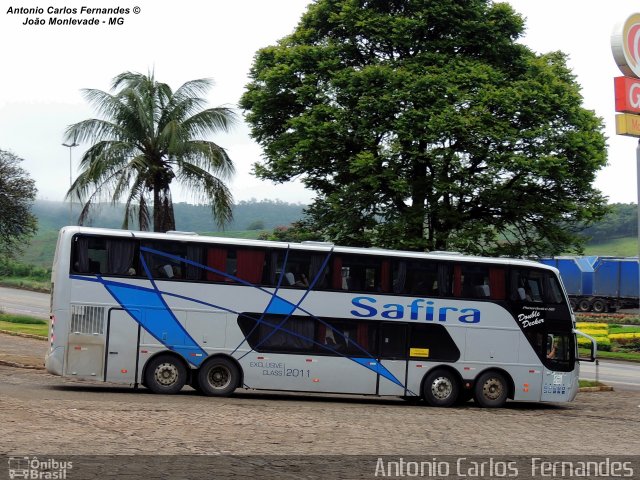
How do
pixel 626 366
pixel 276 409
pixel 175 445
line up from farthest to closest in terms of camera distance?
1. pixel 626 366
2. pixel 276 409
3. pixel 175 445

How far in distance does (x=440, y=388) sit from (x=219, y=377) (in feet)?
16.9

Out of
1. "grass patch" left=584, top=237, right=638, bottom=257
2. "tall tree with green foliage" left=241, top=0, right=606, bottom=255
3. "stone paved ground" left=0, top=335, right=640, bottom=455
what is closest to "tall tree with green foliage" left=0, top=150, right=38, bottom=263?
"tall tree with green foliage" left=241, top=0, right=606, bottom=255

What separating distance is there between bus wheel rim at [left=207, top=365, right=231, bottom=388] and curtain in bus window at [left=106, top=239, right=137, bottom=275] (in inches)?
111

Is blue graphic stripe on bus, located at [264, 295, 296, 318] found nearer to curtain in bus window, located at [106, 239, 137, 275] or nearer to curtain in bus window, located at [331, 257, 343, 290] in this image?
curtain in bus window, located at [331, 257, 343, 290]

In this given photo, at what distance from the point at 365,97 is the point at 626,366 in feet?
48.7

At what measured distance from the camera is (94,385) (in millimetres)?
22250

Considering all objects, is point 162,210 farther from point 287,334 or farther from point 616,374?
point 616,374

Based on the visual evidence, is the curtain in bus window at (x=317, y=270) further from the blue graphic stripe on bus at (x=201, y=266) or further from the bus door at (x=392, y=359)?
the bus door at (x=392, y=359)

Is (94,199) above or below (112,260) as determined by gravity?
above

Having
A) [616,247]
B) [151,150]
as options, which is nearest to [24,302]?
[151,150]

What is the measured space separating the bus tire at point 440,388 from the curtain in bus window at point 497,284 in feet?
7.02

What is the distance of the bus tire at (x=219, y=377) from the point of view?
67.5 feet

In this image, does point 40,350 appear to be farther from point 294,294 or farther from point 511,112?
point 511,112

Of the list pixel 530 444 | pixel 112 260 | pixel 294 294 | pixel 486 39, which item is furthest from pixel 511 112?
pixel 530 444
